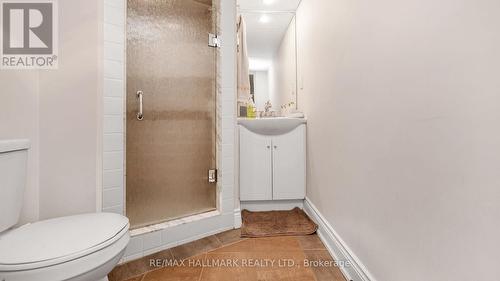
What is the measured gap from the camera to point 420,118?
30.9 inches

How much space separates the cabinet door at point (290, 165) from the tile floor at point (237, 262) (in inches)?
19.4

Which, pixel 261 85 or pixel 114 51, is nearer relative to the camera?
pixel 114 51

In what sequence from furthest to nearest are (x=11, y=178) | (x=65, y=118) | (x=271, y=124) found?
(x=271, y=124) < (x=65, y=118) < (x=11, y=178)

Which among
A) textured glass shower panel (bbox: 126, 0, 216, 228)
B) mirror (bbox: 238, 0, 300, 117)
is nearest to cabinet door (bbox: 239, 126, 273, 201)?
textured glass shower panel (bbox: 126, 0, 216, 228)

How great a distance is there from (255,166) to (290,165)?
0.31 meters

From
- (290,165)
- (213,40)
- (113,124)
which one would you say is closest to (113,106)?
(113,124)

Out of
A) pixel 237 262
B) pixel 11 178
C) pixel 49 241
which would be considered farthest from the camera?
pixel 237 262

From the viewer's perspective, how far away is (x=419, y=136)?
2.60ft

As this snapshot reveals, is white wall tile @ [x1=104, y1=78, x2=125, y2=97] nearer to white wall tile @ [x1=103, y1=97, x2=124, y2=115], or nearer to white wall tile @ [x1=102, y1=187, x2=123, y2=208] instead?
white wall tile @ [x1=103, y1=97, x2=124, y2=115]

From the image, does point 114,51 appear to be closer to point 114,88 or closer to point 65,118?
point 114,88

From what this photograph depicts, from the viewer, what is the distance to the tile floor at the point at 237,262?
1.32m

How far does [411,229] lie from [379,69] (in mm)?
614

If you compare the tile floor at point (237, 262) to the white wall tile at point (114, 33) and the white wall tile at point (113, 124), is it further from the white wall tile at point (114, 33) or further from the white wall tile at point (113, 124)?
the white wall tile at point (114, 33)

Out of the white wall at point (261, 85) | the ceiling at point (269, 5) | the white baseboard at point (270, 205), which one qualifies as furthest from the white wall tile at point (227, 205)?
the ceiling at point (269, 5)
